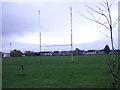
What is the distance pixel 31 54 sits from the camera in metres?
54.3

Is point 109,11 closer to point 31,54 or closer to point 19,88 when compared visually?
point 19,88

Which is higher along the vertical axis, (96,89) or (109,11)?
(109,11)

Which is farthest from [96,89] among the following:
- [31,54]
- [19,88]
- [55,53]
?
[55,53]

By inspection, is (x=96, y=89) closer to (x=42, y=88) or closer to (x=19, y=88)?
(x=42, y=88)

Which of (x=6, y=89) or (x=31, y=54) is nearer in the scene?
(x=6, y=89)

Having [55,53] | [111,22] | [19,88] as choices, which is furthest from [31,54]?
[111,22]

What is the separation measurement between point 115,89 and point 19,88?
→ 121 inches

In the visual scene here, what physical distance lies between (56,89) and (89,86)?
3.58ft

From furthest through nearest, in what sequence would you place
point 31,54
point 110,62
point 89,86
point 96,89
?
point 31,54, point 89,86, point 96,89, point 110,62

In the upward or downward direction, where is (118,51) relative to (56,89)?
upward

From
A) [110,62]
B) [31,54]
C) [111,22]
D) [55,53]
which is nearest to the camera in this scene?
[111,22]

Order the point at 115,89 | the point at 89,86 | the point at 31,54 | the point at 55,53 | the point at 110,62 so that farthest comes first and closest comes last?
1. the point at 55,53
2. the point at 31,54
3. the point at 89,86
4. the point at 115,89
5. the point at 110,62

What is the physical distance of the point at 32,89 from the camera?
20.5ft

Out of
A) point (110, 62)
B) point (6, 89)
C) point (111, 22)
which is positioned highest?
point (111, 22)
